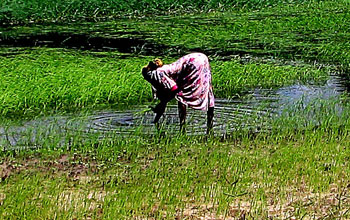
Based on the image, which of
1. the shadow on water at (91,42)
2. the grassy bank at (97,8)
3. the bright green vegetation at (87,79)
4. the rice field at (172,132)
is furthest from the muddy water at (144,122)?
the grassy bank at (97,8)

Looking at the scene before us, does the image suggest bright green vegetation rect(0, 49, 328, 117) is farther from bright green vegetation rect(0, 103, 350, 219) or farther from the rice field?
bright green vegetation rect(0, 103, 350, 219)

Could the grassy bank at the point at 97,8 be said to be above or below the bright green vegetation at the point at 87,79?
below

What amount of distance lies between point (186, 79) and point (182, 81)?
56 millimetres

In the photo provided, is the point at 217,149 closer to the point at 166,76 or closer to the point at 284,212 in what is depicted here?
the point at 166,76

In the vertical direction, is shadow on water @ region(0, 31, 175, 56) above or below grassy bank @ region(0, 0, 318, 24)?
above

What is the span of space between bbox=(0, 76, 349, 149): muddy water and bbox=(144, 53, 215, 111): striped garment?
15.5 inches

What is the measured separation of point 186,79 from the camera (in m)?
7.41

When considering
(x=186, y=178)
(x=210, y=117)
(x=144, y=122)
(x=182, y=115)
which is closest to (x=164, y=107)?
(x=182, y=115)

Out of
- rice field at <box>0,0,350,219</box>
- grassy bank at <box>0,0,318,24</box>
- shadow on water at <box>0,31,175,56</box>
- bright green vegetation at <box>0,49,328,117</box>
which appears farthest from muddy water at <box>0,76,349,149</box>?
grassy bank at <box>0,0,318,24</box>

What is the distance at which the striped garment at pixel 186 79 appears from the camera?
23.6 feet

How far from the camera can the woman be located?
719 cm

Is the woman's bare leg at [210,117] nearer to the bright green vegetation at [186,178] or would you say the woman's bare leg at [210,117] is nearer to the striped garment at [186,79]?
the striped garment at [186,79]

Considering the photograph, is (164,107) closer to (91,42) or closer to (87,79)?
(87,79)

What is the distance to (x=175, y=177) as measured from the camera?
5836mm
